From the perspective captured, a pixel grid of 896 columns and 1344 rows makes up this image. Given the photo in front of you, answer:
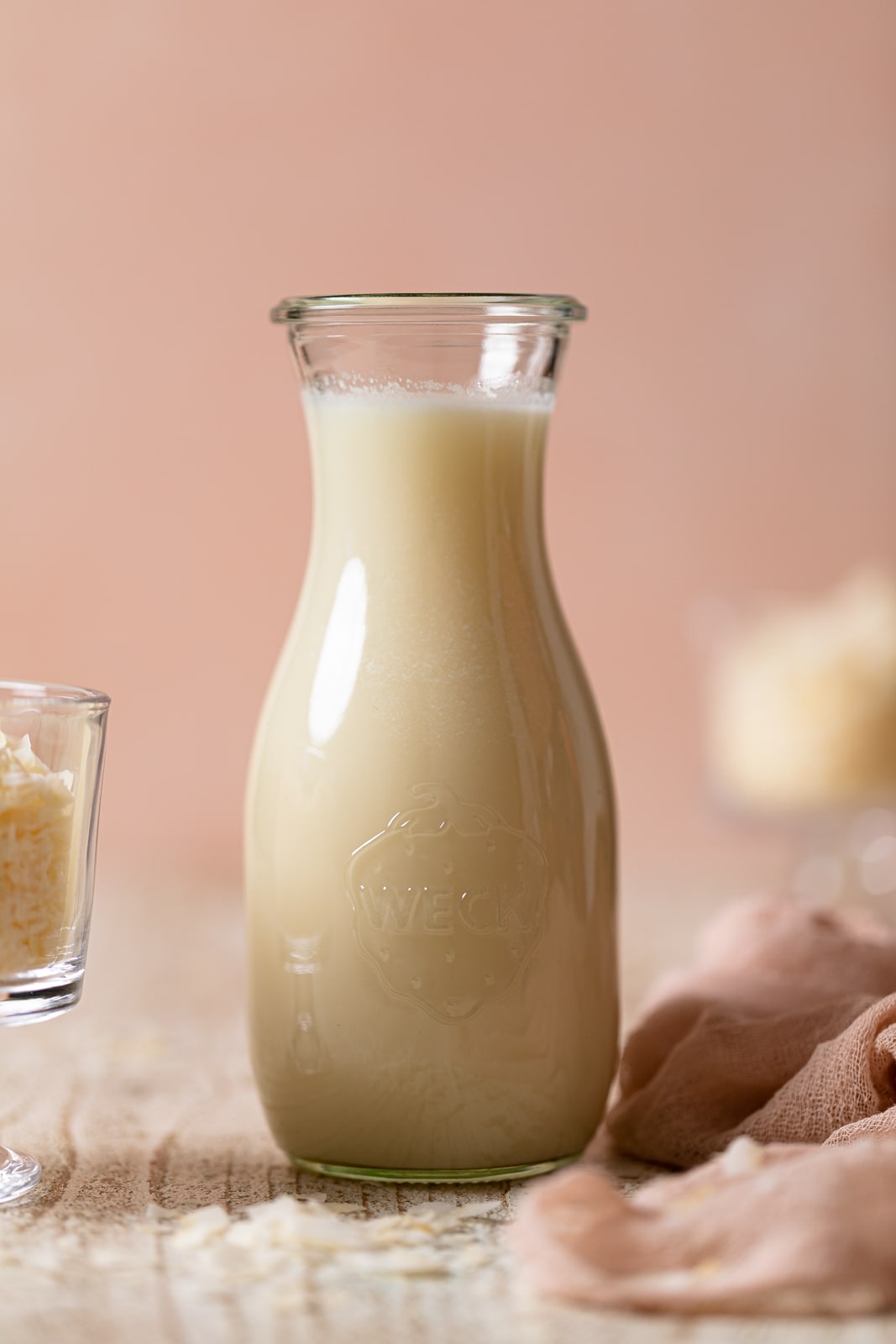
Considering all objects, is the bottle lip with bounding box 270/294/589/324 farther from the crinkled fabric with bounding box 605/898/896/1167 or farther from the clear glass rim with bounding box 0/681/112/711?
the crinkled fabric with bounding box 605/898/896/1167

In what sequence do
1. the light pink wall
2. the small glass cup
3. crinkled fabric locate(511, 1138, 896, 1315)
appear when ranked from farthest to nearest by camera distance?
the light pink wall
the small glass cup
crinkled fabric locate(511, 1138, 896, 1315)

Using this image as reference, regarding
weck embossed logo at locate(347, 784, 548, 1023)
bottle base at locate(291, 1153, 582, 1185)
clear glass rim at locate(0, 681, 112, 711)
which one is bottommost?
bottle base at locate(291, 1153, 582, 1185)

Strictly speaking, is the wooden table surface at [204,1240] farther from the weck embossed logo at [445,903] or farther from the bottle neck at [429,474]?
the bottle neck at [429,474]

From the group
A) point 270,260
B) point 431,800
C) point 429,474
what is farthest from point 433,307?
point 270,260

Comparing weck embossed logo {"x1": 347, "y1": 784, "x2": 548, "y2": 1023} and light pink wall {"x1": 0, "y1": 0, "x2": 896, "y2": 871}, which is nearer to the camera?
weck embossed logo {"x1": 347, "y1": 784, "x2": 548, "y2": 1023}

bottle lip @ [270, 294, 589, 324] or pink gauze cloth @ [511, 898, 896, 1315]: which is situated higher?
bottle lip @ [270, 294, 589, 324]

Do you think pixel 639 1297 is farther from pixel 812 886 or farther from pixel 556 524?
pixel 556 524

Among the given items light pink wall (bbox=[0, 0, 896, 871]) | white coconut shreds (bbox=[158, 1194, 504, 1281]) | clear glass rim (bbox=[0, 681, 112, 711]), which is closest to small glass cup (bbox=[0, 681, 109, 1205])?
clear glass rim (bbox=[0, 681, 112, 711])
